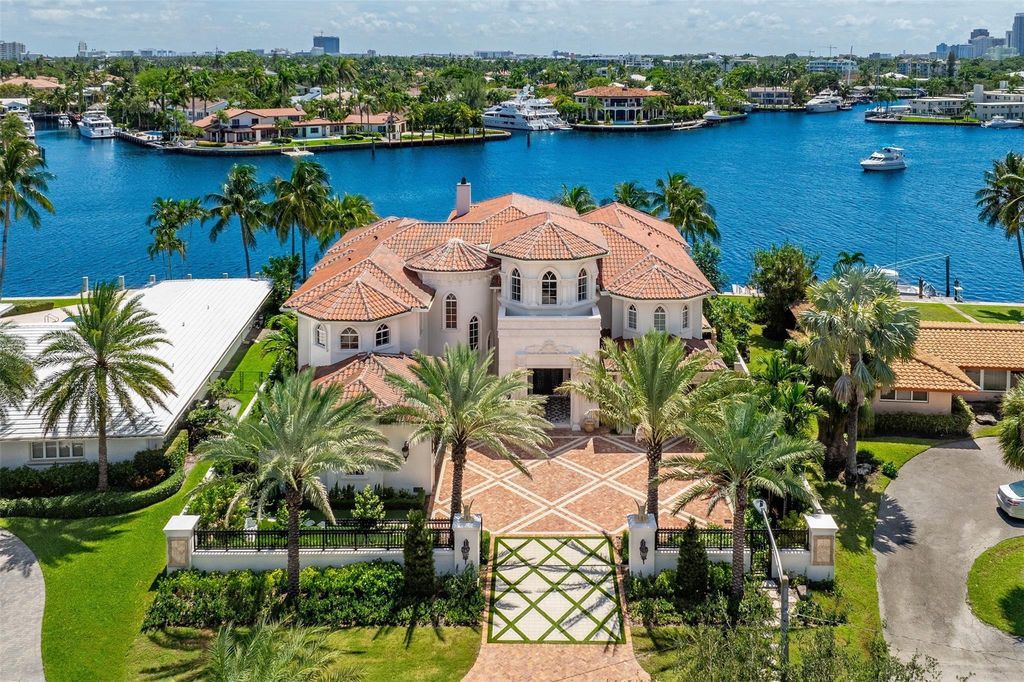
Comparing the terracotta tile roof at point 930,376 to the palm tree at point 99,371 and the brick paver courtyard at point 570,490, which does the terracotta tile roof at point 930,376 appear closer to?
the brick paver courtyard at point 570,490

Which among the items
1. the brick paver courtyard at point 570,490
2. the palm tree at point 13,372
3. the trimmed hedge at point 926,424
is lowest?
the brick paver courtyard at point 570,490

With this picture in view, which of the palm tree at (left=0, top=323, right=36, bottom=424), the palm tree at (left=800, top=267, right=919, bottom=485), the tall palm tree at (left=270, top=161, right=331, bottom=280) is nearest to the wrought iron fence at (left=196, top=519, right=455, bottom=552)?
the palm tree at (left=0, top=323, right=36, bottom=424)

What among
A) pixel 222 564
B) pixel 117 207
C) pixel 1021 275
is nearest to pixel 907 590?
pixel 222 564

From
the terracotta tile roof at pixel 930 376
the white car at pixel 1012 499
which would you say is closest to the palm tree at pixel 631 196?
the terracotta tile roof at pixel 930 376

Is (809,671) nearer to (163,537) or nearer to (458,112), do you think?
(163,537)

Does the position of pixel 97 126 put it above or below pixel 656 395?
above

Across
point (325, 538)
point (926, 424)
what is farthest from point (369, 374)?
point (926, 424)

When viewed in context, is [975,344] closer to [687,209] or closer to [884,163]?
[687,209]
